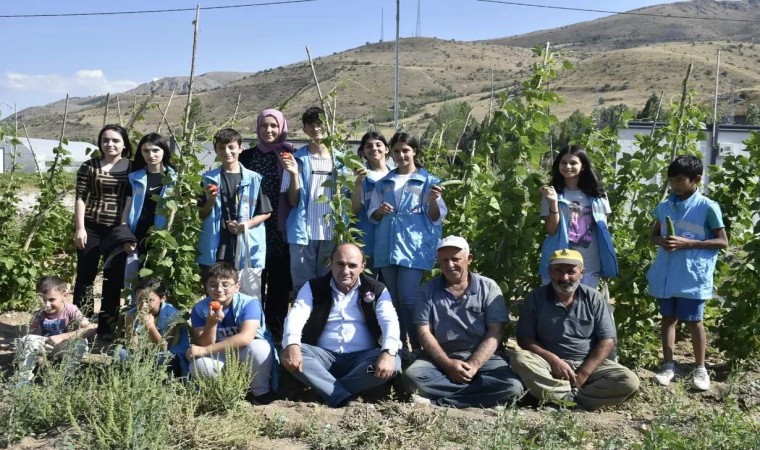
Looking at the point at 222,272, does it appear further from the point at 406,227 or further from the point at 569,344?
the point at 569,344

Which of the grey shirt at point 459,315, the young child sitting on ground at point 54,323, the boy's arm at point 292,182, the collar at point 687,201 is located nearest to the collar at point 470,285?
the grey shirt at point 459,315

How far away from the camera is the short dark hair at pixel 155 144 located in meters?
4.95

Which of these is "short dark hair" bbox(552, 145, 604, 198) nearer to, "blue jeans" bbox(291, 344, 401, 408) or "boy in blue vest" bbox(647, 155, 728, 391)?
"boy in blue vest" bbox(647, 155, 728, 391)

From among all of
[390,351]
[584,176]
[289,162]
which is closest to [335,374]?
[390,351]

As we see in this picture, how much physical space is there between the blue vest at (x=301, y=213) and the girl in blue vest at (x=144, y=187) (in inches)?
34.8

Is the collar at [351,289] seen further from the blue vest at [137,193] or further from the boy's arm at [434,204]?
the blue vest at [137,193]

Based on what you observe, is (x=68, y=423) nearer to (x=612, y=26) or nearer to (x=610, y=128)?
(x=610, y=128)

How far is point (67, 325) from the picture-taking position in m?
4.44

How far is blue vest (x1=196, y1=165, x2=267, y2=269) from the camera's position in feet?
15.8

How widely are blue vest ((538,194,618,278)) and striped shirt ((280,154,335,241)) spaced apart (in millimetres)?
1457

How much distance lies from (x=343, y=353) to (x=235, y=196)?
1.33 m

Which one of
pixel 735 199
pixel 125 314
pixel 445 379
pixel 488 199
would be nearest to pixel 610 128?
pixel 735 199

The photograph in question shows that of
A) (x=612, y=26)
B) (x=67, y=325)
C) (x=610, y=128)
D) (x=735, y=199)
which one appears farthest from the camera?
(x=612, y=26)

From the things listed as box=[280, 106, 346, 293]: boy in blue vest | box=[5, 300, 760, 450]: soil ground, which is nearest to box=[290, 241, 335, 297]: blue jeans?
box=[280, 106, 346, 293]: boy in blue vest
